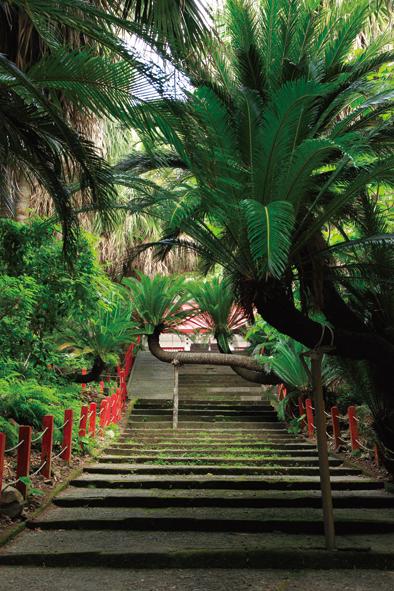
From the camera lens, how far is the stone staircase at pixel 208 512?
453 cm

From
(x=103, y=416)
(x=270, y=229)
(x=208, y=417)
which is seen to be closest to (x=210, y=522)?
(x=270, y=229)

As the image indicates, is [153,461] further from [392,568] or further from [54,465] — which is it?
[392,568]

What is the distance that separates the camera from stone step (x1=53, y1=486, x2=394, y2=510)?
253 inches

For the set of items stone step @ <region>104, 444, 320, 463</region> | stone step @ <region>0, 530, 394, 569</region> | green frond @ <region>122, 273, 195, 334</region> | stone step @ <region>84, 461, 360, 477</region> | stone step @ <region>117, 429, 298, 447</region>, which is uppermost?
green frond @ <region>122, 273, 195, 334</region>

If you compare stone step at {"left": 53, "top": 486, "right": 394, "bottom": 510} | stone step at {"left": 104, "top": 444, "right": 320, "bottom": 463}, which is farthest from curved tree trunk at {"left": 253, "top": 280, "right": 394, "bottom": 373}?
stone step at {"left": 104, "top": 444, "right": 320, "bottom": 463}

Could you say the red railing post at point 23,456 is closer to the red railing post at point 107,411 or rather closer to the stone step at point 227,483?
the stone step at point 227,483

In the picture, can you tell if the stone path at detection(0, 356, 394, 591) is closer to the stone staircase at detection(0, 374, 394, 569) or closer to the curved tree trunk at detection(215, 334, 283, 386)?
the stone staircase at detection(0, 374, 394, 569)

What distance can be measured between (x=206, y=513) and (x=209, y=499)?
42 centimetres

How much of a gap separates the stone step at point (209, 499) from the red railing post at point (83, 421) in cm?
198

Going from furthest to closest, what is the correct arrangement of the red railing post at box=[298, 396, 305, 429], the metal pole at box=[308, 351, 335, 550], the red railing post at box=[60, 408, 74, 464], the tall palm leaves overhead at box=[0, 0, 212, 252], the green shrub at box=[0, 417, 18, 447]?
the red railing post at box=[298, 396, 305, 429] < the red railing post at box=[60, 408, 74, 464] < the green shrub at box=[0, 417, 18, 447] < the metal pole at box=[308, 351, 335, 550] < the tall palm leaves overhead at box=[0, 0, 212, 252]

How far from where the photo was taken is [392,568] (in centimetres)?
452

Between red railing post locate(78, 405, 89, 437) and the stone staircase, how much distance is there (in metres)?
0.54

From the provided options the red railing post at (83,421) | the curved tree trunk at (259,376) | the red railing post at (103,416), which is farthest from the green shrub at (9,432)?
the curved tree trunk at (259,376)

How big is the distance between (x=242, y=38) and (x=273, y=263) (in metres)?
2.84
